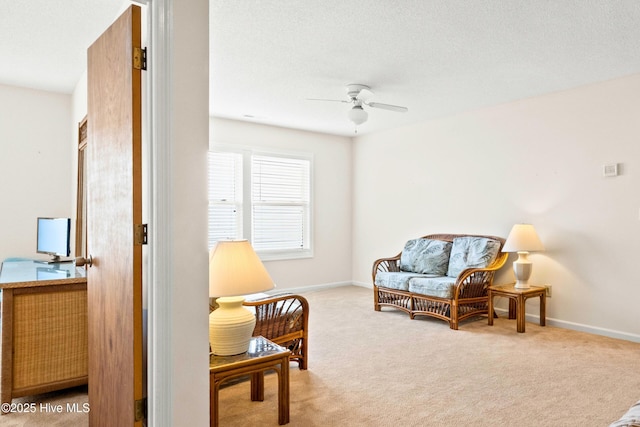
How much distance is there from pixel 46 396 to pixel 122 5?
2.55 metres

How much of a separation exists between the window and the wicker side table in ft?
9.57

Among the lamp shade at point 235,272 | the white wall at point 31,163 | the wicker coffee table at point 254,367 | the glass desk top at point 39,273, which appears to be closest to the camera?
the wicker coffee table at point 254,367

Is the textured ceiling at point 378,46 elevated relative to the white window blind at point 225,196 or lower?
elevated

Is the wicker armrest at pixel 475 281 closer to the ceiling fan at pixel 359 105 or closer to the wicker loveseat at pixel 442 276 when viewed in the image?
the wicker loveseat at pixel 442 276

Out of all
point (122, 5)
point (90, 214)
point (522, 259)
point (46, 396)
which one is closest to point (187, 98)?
point (90, 214)

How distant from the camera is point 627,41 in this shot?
122 inches

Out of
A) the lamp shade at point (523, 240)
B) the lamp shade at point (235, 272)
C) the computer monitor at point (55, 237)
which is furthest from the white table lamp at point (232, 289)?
the lamp shade at point (523, 240)

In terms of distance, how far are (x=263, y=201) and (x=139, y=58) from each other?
432 cm

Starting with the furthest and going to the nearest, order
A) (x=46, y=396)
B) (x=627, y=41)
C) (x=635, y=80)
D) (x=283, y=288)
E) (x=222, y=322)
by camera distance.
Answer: (x=283, y=288) → (x=635, y=80) → (x=627, y=41) → (x=46, y=396) → (x=222, y=322)

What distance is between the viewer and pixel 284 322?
2969mm

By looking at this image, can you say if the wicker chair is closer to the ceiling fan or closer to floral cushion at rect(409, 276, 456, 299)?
floral cushion at rect(409, 276, 456, 299)

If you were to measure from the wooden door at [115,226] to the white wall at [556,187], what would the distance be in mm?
4253

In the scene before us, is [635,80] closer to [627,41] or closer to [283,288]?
[627,41]

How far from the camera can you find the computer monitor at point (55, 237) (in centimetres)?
321
